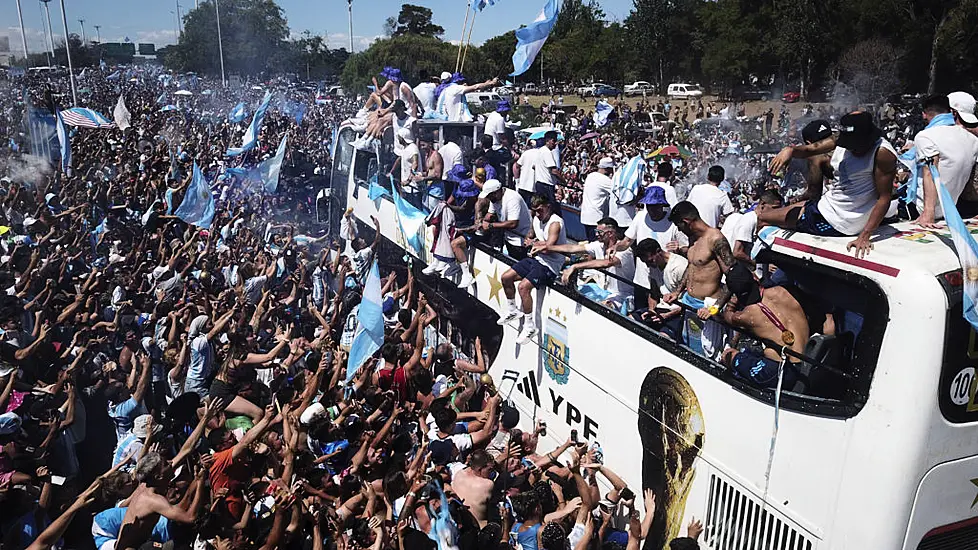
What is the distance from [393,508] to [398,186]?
18.9ft

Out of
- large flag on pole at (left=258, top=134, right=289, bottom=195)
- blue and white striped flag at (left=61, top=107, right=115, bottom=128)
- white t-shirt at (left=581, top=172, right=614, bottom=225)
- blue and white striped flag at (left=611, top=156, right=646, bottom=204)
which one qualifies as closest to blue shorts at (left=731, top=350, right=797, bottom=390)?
blue and white striped flag at (left=611, top=156, right=646, bottom=204)

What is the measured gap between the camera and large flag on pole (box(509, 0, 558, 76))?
867 cm

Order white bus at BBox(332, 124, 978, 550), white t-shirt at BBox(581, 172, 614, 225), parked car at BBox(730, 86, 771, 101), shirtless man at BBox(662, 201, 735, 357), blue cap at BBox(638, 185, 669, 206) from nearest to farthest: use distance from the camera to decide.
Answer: white bus at BBox(332, 124, 978, 550) → shirtless man at BBox(662, 201, 735, 357) → blue cap at BBox(638, 185, 669, 206) → white t-shirt at BBox(581, 172, 614, 225) → parked car at BBox(730, 86, 771, 101)

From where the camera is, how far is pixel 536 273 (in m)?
5.55

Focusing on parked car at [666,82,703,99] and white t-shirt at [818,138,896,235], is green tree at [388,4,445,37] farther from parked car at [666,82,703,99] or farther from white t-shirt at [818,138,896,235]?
white t-shirt at [818,138,896,235]

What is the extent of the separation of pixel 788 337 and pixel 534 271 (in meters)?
2.19

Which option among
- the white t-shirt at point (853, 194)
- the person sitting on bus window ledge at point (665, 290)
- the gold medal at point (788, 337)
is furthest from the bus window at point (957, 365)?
the person sitting on bus window ledge at point (665, 290)

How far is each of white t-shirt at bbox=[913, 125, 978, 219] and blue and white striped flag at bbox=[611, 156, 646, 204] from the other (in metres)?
3.42

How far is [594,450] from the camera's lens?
4.82 m

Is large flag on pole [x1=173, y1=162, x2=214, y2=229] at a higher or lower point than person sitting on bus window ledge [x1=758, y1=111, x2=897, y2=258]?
lower

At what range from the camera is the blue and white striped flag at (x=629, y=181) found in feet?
24.0

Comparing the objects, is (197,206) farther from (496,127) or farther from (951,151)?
(951,151)

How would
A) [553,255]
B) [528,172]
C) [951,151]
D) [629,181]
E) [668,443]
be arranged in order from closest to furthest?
1. [951,151]
2. [668,443]
3. [553,255]
4. [629,181]
5. [528,172]

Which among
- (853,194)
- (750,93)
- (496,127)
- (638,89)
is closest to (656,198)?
(853,194)
